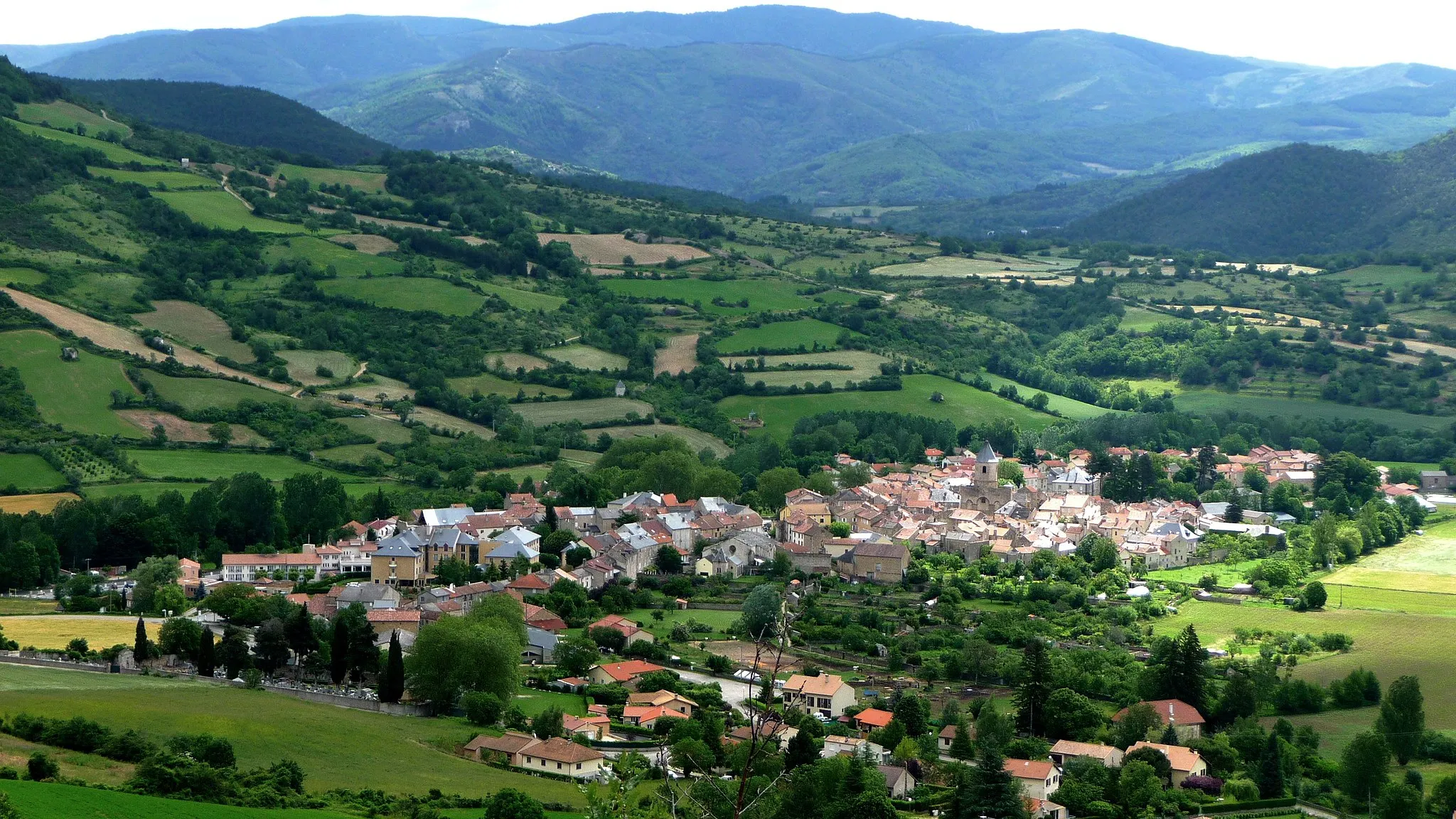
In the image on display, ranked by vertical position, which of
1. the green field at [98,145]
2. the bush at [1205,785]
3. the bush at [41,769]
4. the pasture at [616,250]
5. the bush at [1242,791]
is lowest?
the bush at [1205,785]

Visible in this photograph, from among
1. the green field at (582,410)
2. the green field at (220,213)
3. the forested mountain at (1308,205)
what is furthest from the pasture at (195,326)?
the forested mountain at (1308,205)

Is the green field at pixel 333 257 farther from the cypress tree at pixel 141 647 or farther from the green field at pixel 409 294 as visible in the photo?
the cypress tree at pixel 141 647

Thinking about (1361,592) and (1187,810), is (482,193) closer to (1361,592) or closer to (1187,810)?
(1361,592)

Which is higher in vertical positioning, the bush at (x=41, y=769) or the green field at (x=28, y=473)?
the bush at (x=41, y=769)

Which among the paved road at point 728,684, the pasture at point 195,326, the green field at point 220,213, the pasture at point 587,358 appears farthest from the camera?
the green field at point 220,213

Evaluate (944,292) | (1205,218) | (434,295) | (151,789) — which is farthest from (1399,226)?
(151,789)

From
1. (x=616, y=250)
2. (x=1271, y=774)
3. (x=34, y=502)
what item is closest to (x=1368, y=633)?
(x=1271, y=774)

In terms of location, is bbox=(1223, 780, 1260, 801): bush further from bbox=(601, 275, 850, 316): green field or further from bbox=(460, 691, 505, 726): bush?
bbox=(601, 275, 850, 316): green field

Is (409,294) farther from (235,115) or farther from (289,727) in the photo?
(235,115)

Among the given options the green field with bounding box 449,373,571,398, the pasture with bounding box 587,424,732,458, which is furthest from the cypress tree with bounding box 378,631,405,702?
the green field with bounding box 449,373,571,398
